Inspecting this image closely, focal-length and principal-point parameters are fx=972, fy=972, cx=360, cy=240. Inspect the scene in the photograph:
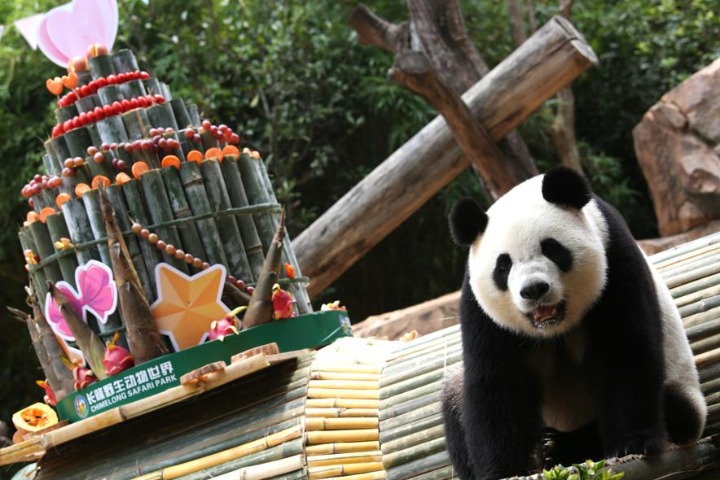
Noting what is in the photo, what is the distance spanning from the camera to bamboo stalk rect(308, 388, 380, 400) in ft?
Answer: 11.1

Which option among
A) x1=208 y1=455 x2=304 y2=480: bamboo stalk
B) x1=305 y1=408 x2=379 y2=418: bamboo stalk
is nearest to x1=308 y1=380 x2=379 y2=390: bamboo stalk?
x1=305 y1=408 x2=379 y2=418: bamboo stalk

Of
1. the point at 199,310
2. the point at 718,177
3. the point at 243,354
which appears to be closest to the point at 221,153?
the point at 199,310

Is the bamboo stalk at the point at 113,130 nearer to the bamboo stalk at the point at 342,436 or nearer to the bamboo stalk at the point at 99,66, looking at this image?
the bamboo stalk at the point at 99,66

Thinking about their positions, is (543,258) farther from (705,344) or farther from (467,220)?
(705,344)

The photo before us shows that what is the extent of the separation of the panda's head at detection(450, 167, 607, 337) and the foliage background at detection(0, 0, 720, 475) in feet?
15.6

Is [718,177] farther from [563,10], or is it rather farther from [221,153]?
[221,153]

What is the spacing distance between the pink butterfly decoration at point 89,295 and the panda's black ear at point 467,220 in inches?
57.3

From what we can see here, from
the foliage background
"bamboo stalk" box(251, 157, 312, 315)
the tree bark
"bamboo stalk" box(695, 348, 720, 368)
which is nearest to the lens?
"bamboo stalk" box(695, 348, 720, 368)

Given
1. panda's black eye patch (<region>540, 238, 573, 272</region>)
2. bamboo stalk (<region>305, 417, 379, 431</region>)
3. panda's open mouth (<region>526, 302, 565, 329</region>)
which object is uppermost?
panda's black eye patch (<region>540, 238, 573, 272</region>)

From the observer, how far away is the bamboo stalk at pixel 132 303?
3434 mm

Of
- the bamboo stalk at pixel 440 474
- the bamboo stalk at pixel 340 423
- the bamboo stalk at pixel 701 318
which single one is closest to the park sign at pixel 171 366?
the bamboo stalk at pixel 340 423

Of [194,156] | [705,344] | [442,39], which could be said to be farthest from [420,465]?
[442,39]

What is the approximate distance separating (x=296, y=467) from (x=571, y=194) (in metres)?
1.26

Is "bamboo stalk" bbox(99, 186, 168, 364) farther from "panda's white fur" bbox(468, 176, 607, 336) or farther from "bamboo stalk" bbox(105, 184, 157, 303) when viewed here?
"panda's white fur" bbox(468, 176, 607, 336)
